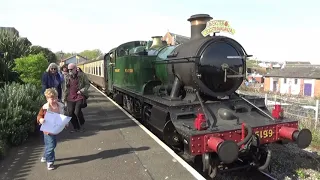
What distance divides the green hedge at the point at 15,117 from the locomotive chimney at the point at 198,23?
14.0 ft

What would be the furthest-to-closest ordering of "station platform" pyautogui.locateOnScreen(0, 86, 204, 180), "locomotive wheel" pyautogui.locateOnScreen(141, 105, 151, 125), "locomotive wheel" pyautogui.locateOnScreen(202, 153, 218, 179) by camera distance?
"locomotive wheel" pyautogui.locateOnScreen(141, 105, 151, 125) < "locomotive wheel" pyautogui.locateOnScreen(202, 153, 218, 179) < "station platform" pyautogui.locateOnScreen(0, 86, 204, 180)

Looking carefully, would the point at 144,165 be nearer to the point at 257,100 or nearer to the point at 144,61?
the point at 257,100

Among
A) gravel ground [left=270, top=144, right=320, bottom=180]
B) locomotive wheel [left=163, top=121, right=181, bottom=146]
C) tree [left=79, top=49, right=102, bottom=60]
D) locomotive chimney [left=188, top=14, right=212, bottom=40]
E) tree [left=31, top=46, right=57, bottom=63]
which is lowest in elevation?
gravel ground [left=270, top=144, right=320, bottom=180]

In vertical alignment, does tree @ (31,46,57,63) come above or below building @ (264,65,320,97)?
above

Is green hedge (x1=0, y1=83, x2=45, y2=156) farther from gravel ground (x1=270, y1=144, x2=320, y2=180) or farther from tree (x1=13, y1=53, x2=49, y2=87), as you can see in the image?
gravel ground (x1=270, y1=144, x2=320, y2=180)

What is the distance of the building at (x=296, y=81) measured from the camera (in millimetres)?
39031

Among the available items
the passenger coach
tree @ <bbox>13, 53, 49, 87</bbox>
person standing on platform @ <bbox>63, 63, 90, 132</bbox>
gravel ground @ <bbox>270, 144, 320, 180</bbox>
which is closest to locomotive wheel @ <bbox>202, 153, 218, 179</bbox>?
gravel ground @ <bbox>270, 144, 320, 180</bbox>

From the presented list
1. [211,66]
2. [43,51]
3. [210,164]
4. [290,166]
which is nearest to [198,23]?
[211,66]

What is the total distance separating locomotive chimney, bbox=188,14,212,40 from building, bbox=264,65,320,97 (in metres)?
34.3

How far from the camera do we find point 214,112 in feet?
19.5

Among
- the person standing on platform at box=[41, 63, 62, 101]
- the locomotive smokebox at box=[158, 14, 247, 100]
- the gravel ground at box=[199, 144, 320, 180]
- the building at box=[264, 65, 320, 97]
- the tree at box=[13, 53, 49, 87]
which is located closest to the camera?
the locomotive smokebox at box=[158, 14, 247, 100]

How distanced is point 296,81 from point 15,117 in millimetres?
42780

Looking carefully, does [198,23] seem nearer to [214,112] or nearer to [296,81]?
[214,112]

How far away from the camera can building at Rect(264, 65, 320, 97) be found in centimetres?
3903
